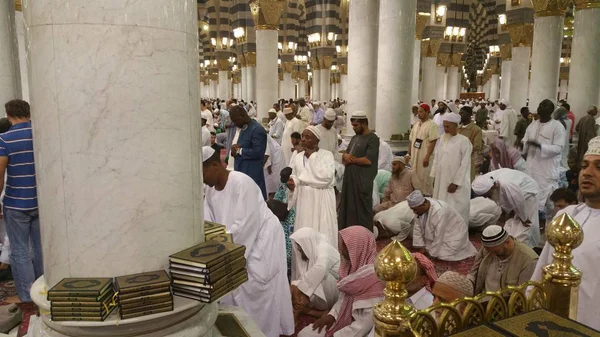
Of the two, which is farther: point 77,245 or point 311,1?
point 311,1

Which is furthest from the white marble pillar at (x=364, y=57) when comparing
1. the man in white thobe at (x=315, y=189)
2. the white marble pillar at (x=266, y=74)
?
the white marble pillar at (x=266, y=74)

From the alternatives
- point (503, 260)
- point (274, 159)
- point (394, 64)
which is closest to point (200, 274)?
point (503, 260)

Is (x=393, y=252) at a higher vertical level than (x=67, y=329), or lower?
higher

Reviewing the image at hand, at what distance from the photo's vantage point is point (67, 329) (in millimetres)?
1645

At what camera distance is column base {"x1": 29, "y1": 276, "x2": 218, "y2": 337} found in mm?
1603

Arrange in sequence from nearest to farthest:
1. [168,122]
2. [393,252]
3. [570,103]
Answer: [393,252], [168,122], [570,103]

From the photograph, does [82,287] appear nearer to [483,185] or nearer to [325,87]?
[483,185]

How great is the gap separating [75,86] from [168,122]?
0.30 m

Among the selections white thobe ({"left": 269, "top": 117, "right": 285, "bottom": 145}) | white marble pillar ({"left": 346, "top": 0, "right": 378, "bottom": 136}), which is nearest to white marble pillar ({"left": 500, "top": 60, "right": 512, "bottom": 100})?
white thobe ({"left": 269, "top": 117, "right": 285, "bottom": 145})

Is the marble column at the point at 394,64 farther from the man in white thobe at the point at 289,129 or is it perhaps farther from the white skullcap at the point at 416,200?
the white skullcap at the point at 416,200

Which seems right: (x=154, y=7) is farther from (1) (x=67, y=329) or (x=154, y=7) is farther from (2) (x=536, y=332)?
(2) (x=536, y=332)

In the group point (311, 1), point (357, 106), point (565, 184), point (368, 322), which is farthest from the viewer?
→ point (311, 1)

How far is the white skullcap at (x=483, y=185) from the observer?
17.7ft

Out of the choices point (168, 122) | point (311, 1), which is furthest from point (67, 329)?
point (311, 1)
